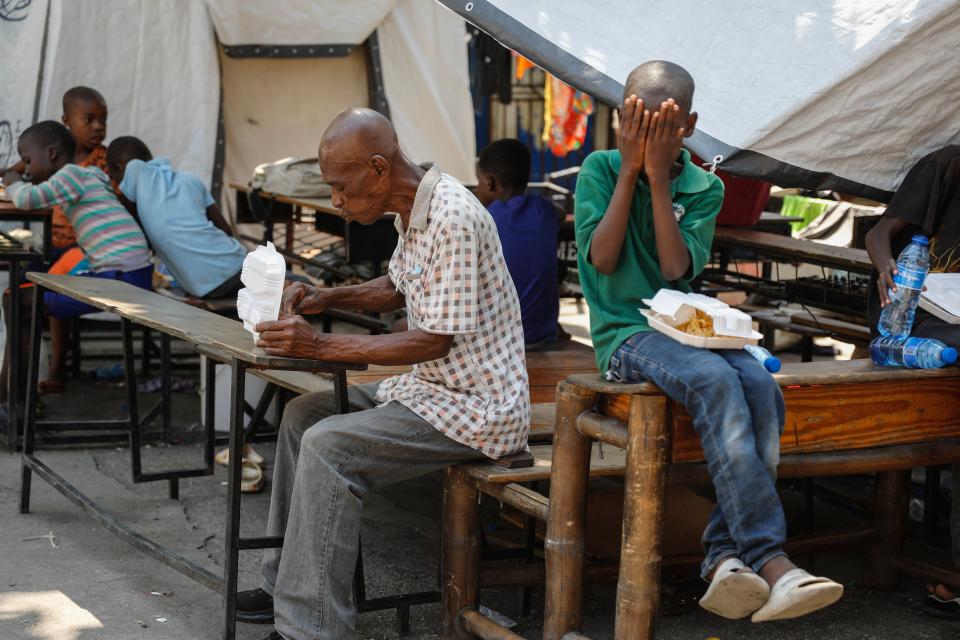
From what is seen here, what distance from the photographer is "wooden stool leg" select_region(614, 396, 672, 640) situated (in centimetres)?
298

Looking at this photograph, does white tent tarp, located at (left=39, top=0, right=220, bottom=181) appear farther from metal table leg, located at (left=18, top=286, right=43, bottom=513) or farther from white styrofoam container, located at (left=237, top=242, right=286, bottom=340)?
white styrofoam container, located at (left=237, top=242, right=286, bottom=340)

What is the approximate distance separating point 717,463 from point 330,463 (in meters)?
1.06

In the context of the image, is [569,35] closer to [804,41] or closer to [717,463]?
[804,41]

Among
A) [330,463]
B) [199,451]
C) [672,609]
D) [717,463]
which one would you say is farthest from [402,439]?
[199,451]

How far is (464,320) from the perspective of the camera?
3.24 metres

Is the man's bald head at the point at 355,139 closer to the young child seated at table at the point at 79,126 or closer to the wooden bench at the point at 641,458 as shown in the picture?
the wooden bench at the point at 641,458

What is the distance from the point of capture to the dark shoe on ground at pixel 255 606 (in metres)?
3.59

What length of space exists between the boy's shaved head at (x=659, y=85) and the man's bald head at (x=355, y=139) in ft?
2.29

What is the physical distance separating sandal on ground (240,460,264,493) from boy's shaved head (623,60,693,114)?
271cm

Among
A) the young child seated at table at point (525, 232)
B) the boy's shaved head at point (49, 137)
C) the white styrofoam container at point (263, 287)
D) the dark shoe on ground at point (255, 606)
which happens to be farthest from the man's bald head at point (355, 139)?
the boy's shaved head at point (49, 137)

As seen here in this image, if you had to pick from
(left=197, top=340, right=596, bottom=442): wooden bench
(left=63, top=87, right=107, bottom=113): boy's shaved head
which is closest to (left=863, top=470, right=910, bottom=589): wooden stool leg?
Answer: (left=197, top=340, right=596, bottom=442): wooden bench

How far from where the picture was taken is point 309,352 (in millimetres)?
3211

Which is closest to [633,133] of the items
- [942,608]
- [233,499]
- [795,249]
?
[233,499]

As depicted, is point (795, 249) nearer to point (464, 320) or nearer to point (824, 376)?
point (824, 376)
